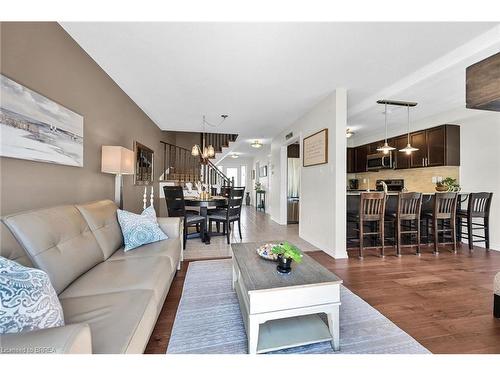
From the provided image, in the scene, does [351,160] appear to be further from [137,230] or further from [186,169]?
[137,230]

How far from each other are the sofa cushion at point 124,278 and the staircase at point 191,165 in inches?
209

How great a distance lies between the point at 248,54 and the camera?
249cm

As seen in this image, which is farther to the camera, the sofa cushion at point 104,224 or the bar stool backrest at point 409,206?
the bar stool backrest at point 409,206

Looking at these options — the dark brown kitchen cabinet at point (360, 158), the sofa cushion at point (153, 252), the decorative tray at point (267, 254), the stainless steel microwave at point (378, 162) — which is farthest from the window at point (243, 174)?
the decorative tray at point (267, 254)

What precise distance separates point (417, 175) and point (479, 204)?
154 cm

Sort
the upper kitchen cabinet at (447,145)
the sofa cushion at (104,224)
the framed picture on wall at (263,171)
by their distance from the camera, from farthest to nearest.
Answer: the framed picture on wall at (263,171) → the upper kitchen cabinet at (447,145) → the sofa cushion at (104,224)

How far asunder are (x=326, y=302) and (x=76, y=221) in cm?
189

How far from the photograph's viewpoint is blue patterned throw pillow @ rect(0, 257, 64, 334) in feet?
2.80

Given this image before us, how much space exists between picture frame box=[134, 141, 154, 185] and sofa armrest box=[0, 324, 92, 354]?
3869 millimetres

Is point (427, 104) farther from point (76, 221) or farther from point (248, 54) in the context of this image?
point (76, 221)

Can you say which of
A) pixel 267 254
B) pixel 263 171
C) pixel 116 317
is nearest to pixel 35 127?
pixel 116 317

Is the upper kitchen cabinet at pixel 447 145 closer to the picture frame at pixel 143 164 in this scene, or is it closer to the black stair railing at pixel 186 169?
the black stair railing at pixel 186 169

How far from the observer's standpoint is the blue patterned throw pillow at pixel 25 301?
85 cm

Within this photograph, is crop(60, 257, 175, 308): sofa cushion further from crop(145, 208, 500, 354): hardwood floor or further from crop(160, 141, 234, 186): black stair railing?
crop(160, 141, 234, 186): black stair railing
